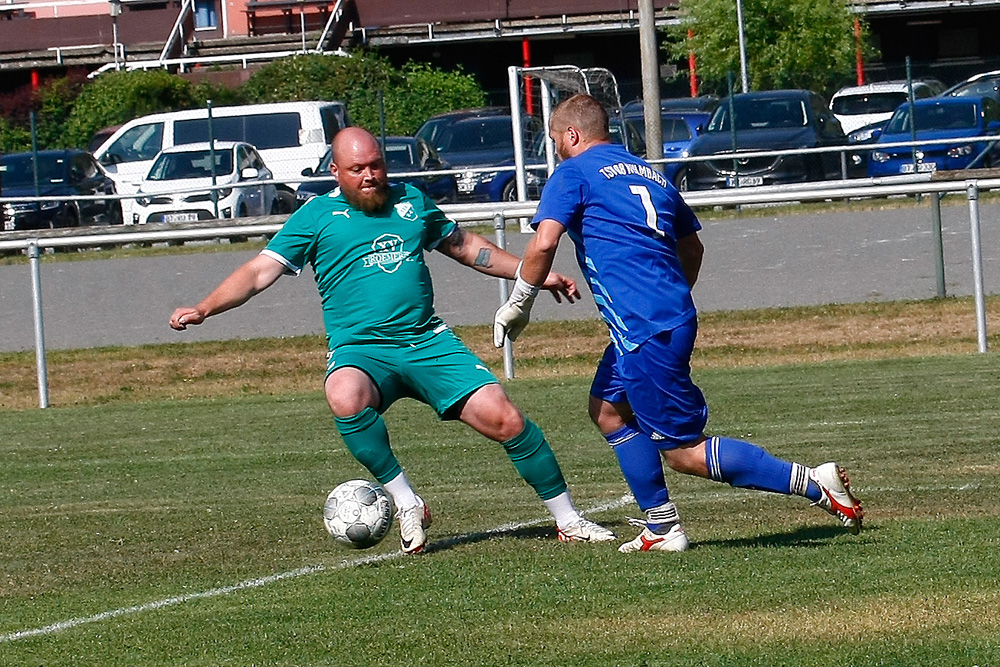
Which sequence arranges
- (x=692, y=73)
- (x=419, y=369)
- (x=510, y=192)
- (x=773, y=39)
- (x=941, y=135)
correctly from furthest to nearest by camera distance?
(x=692, y=73)
(x=773, y=39)
(x=941, y=135)
(x=510, y=192)
(x=419, y=369)

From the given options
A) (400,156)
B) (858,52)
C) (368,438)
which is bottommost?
(368,438)

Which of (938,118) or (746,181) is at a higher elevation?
(938,118)

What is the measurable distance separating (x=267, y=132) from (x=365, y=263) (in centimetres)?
2586

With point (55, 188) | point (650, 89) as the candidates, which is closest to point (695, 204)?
point (650, 89)

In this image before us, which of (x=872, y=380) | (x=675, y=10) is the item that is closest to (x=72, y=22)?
(x=675, y=10)

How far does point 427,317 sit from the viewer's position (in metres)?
7.46

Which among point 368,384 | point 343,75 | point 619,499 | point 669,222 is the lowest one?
point 619,499

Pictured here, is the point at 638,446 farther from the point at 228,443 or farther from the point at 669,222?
the point at 228,443

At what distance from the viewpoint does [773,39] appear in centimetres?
4509

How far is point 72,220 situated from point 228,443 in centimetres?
1917

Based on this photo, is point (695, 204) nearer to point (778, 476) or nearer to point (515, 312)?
point (515, 312)

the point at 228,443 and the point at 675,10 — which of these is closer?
the point at 228,443

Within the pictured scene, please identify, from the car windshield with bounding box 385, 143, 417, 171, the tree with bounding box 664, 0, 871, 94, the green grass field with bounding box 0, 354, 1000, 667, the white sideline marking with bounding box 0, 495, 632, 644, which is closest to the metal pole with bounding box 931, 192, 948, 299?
the green grass field with bounding box 0, 354, 1000, 667

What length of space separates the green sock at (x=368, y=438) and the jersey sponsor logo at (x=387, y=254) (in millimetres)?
628
